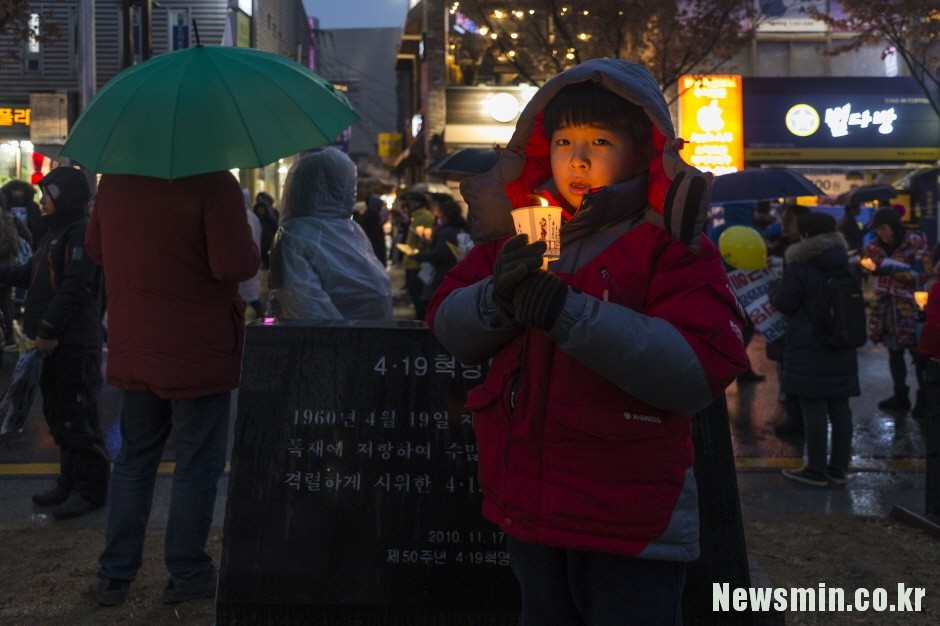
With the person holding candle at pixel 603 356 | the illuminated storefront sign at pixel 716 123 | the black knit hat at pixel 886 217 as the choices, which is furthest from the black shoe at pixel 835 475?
the illuminated storefront sign at pixel 716 123

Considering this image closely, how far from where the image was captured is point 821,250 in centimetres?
668

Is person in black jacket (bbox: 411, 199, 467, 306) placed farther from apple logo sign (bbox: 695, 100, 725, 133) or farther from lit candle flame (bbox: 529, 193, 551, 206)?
apple logo sign (bbox: 695, 100, 725, 133)

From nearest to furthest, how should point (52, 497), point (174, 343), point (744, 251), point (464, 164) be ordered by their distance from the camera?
point (174, 343) < point (52, 497) < point (744, 251) < point (464, 164)

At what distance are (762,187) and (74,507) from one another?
7764mm

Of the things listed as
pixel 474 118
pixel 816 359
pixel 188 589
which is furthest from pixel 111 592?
pixel 474 118

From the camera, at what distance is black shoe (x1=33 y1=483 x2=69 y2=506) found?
19.9ft

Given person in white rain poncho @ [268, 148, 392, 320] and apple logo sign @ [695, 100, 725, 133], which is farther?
apple logo sign @ [695, 100, 725, 133]

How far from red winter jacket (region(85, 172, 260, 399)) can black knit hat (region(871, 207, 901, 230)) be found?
6.82 m

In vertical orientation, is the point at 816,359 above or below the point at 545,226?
below

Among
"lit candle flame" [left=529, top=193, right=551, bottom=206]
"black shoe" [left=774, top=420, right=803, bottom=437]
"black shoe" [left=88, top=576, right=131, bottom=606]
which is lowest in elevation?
"black shoe" [left=88, top=576, right=131, bottom=606]

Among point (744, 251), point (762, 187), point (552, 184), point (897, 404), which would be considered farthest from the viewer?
point (762, 187)

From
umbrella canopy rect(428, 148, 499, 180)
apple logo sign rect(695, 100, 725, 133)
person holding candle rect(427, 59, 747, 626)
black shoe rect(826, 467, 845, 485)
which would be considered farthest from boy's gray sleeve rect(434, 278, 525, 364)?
apple logo sign rect(695, 100, 725, 133)

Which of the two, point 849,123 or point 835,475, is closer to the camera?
point 835,475

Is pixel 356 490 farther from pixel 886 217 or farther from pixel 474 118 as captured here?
pixel 474 118
